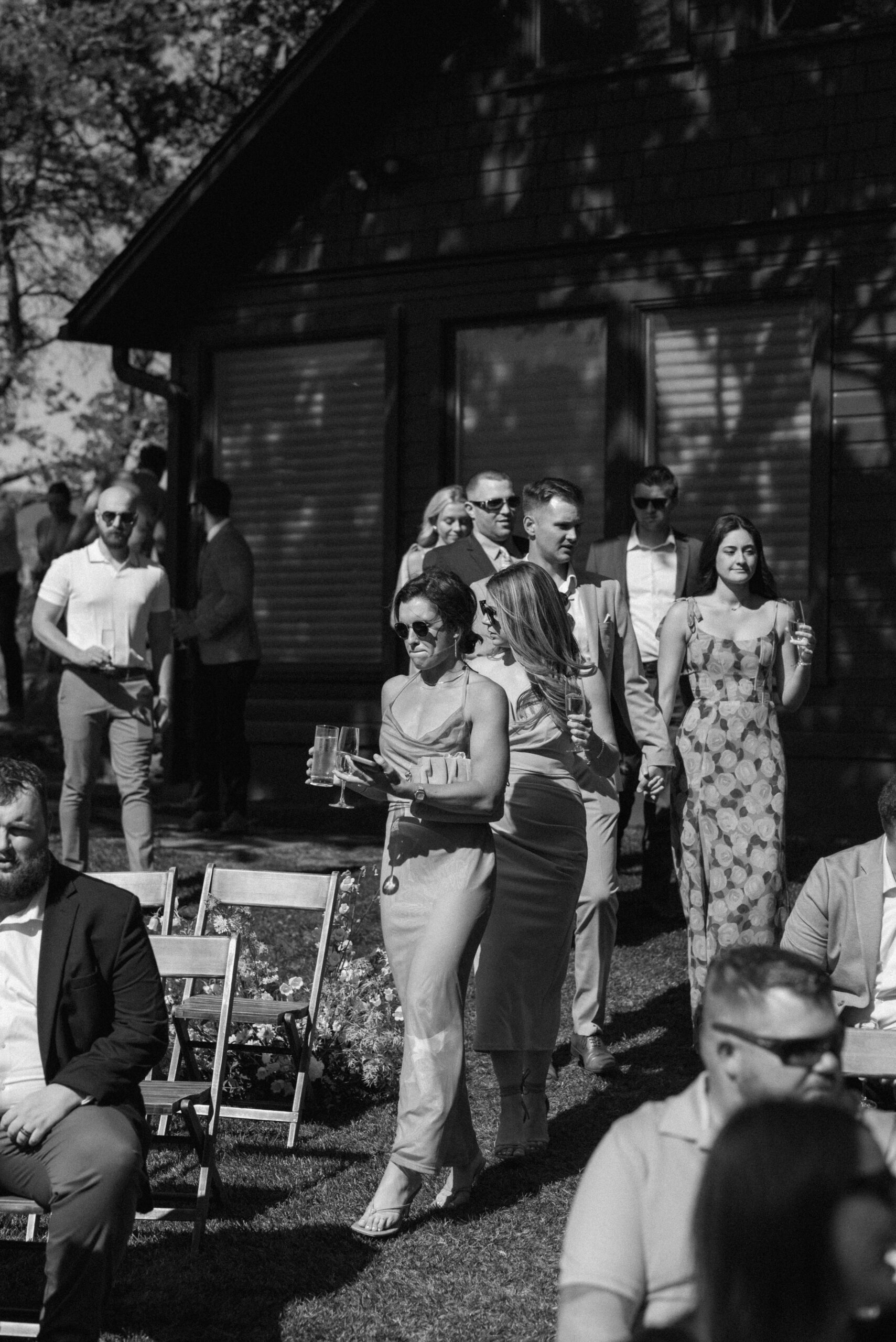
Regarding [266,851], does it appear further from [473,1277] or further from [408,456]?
[473,1277]

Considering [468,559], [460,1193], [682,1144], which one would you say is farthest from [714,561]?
[682,1144]

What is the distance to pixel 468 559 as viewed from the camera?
816 cm

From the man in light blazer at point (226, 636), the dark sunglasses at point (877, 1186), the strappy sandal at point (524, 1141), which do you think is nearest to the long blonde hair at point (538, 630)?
the strappy sandal at point (524, 1141)

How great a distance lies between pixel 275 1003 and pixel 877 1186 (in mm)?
4922

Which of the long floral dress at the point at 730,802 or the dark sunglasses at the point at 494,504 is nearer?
the long floral dress at the point at 730,802

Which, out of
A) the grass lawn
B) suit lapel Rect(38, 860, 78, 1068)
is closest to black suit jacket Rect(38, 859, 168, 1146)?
suit lapel Rect(38, 860, 78, 1068)

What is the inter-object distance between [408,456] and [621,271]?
215 centimetres

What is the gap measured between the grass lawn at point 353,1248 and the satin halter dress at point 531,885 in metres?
0.53

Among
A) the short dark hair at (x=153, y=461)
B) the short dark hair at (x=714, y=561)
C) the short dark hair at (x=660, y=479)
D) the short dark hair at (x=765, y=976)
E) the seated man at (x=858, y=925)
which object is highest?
the short dark hair at (x=153, y=461)

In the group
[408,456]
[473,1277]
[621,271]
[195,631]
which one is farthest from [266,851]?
[473,1277]

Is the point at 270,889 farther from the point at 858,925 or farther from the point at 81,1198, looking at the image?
the point at 858,925

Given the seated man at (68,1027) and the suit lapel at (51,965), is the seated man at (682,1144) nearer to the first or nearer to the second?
the seated man at (68,1027)

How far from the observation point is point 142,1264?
537 cm

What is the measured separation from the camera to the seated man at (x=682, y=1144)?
2818 mm
